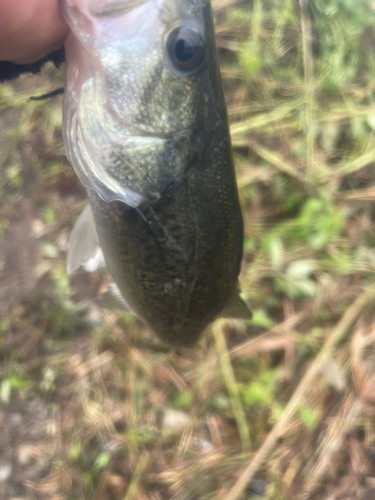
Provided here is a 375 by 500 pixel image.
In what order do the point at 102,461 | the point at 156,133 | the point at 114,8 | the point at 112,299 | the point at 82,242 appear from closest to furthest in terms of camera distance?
the point at 114,8
the point at 156,133
the point at 82,242
the point at 112,299
the point at 102,461

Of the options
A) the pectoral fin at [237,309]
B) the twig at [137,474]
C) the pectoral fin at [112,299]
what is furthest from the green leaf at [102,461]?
the pectoral fin at [237,309]

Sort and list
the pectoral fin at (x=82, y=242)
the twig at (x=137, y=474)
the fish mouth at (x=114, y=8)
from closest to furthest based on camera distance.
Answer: the fish mouth at (x=114, y=8) < the pectoral fin at (x=82, y=242) < the twig at (x=137, y=474)

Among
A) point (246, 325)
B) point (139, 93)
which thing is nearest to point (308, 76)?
point (246, 325)

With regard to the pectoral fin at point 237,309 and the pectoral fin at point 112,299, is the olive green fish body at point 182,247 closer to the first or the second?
the pectoral fin at point 237,309

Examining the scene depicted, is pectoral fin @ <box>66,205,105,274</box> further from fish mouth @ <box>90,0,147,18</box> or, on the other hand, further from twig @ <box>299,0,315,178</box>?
twig @ <box>299,0,315,178</box>

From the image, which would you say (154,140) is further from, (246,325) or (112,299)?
(246,325)

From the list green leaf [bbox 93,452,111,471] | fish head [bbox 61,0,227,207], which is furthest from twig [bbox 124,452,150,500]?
fish head [bbox 61,0,227,207]

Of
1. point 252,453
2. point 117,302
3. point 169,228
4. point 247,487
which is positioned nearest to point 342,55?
point 169,228
